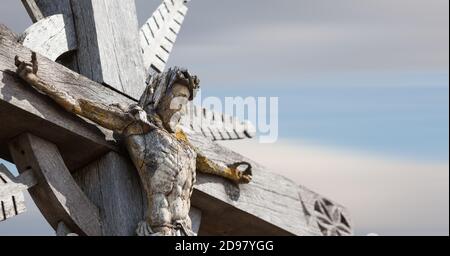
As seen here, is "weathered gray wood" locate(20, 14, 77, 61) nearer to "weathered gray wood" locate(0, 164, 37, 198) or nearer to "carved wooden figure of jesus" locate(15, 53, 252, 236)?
"carved wooden figure of jesus" locate(15, 53, 252, 236)

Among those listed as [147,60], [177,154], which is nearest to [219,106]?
[147,60]

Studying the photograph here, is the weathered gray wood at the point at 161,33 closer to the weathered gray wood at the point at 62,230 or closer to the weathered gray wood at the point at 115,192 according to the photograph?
the weathered gray wood at the point at 115,192

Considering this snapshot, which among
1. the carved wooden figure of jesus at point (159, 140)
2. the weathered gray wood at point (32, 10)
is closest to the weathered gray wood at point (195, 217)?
the carved wooden figure of jesus at point (159, 140)

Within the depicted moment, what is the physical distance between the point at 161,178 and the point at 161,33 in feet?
3.31

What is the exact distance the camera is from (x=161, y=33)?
7.06m

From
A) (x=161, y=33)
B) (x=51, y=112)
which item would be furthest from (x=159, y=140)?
(x=161, y=33)

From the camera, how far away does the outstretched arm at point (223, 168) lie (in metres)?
6.62

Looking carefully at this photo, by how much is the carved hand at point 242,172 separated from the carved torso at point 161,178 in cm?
59

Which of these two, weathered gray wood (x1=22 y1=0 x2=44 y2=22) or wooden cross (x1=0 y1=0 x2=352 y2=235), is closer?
Answer: wooden cross (x1=0 y1=0 x2=352 y2=235)

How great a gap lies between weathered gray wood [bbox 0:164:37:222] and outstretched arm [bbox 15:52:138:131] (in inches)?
12.0

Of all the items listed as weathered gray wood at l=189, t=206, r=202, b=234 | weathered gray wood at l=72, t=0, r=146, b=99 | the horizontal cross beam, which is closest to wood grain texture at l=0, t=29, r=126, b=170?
the horizontal cross beam

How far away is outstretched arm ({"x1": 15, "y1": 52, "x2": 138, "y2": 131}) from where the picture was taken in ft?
19.5
